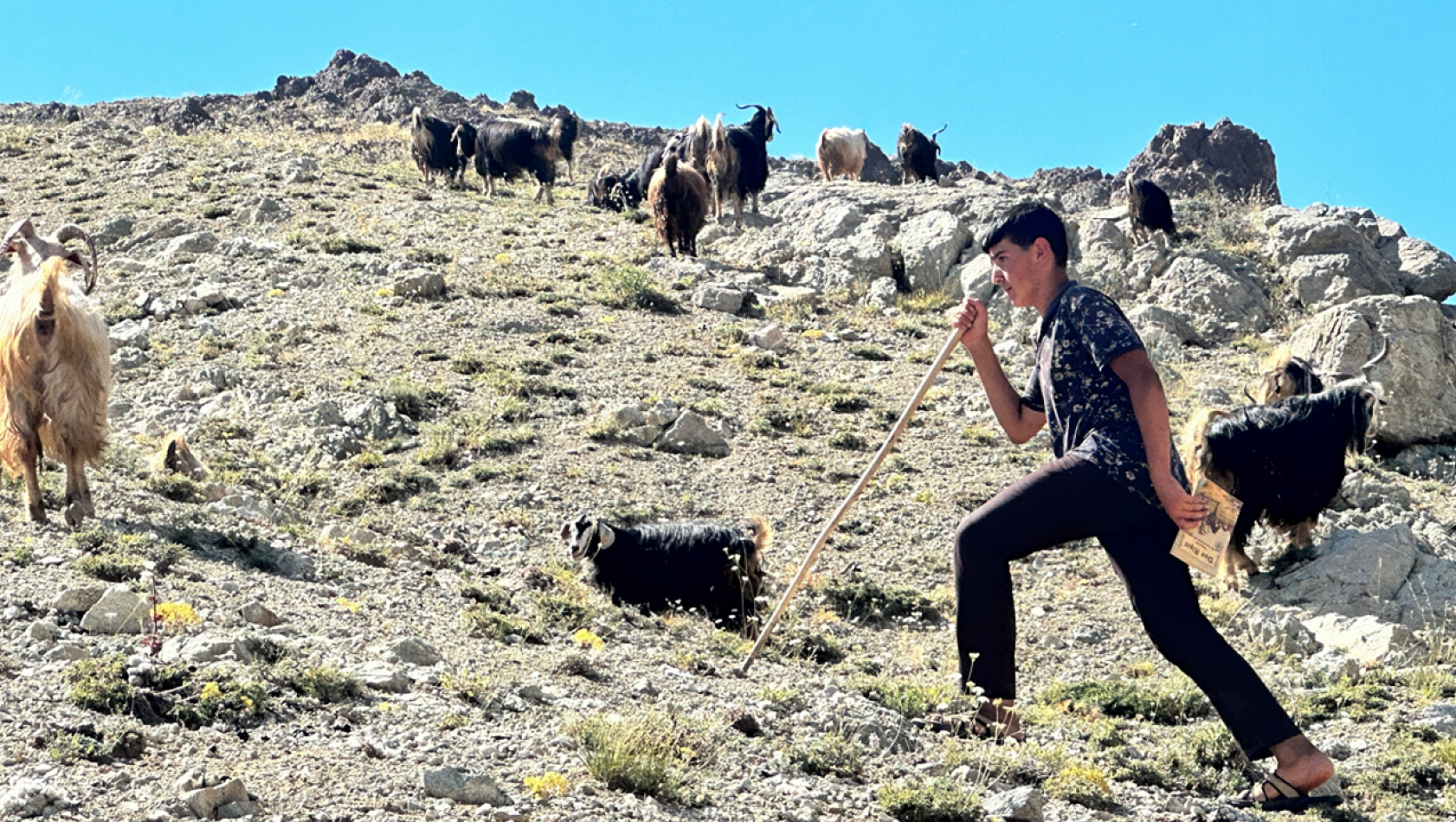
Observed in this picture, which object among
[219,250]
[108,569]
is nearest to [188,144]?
[219,250]

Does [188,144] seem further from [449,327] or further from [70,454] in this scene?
[70,454]

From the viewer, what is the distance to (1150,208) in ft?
56.3

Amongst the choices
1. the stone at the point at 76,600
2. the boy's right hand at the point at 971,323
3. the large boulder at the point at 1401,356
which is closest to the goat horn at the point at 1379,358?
the large boulder at the point at 1401,356

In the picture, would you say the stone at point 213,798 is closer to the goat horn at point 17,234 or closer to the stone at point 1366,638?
the stone at point 1366,638

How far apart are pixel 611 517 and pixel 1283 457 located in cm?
461

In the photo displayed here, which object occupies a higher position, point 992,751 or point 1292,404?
point 1292,404

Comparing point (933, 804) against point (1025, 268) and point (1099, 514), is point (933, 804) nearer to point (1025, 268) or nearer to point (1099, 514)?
point (1099, 514)

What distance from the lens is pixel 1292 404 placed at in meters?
8.98

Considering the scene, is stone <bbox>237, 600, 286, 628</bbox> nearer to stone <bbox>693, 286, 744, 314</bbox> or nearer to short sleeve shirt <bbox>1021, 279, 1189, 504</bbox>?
short sleeve shirt <bbox>1021, 279, 1189, 504</bbox>

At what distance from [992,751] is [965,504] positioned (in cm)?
622

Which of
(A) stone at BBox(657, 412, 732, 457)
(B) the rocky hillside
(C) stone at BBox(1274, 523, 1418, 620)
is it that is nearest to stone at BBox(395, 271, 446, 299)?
(B) the rocky hillside

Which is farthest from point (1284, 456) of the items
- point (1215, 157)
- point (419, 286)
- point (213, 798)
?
point (1215, 157)

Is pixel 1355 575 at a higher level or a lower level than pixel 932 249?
lower

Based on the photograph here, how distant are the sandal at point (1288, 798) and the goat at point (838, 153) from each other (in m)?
22.7
